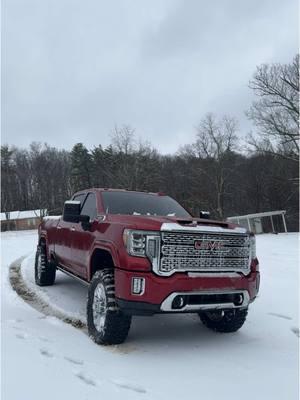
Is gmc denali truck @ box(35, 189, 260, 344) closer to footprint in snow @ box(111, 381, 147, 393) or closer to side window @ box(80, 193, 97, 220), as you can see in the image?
side window @ box(80, 193, 97, 220)

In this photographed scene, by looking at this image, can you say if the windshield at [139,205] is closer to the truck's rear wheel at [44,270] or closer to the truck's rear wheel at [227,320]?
the truck's rear wheel at [227,320]

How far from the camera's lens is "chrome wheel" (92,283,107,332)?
4.90 metres

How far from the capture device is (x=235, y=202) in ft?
188

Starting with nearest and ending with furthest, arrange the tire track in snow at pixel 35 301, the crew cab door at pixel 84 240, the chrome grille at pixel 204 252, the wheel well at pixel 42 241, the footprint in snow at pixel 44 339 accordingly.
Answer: the chrome grille at pixel 204 252 → the footprint in snow at pixel 44 339 → the crew cab door at pixel 84 240 → the tire track in snow at pixel 35 301 → the wheel well at pixel 42 241

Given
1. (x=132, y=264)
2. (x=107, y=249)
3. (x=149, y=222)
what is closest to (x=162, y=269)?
(x=132, y=264)

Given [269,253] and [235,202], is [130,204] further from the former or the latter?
[235,202]

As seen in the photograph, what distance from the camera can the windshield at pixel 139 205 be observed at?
609 centimetres

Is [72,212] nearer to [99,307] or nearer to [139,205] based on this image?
[139,205]

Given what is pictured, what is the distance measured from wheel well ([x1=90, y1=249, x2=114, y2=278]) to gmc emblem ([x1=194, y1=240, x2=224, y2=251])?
43.7 inches

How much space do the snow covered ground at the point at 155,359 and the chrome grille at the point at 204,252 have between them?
0.98 meters

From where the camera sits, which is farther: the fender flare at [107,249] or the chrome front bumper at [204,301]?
the fender flare at [107,249]

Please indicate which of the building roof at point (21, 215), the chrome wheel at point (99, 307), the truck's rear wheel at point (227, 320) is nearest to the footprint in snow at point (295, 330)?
the truck's rear wheel at point (227, 320)

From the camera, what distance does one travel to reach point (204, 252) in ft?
15.9

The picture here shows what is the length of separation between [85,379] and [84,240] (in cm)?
241
